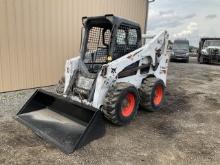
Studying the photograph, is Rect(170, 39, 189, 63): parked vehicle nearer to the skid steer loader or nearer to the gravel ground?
the gravel ground

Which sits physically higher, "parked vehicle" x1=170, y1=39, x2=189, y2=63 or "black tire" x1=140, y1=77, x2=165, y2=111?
"parked vehicle" x1=170, y1=39, x2=189, y2=63

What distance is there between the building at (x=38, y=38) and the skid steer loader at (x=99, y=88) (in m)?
2.52

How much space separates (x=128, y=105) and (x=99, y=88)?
31.5 inches

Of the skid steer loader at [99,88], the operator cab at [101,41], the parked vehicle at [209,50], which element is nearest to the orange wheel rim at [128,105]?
the skid steer loader at [99,88]

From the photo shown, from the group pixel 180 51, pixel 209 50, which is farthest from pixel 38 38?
pixel 180 51

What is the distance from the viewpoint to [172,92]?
7.84 m

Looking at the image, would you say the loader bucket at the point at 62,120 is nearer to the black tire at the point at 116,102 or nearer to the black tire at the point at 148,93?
the black tire at the point at 116,102

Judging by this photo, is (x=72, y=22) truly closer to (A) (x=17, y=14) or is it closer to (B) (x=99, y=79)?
(A) (x=17, y=14)

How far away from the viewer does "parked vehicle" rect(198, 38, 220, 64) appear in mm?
17906

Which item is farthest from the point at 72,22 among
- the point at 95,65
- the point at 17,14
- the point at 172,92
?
the point at 172,92

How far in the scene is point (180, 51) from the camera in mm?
19703

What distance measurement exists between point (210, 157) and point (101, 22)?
10.6 ft

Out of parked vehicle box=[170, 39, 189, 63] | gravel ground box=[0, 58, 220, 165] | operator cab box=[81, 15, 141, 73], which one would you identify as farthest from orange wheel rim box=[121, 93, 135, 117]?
parked vehicle box=[170, 39, 189, 63]

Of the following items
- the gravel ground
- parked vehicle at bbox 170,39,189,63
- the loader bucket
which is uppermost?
parked vehicle at bbox 170,39,189,63
